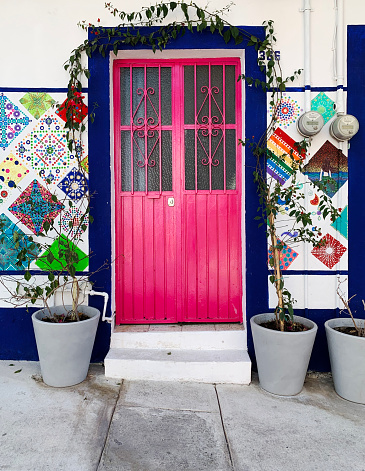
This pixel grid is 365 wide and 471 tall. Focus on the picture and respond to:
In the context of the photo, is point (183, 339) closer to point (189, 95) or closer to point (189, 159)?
point (189, 159)

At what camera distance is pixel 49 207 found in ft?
11.4

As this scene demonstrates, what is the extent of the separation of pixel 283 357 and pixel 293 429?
20.8 inches

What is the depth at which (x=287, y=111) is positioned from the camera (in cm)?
340

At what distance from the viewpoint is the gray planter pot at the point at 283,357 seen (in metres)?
2.90

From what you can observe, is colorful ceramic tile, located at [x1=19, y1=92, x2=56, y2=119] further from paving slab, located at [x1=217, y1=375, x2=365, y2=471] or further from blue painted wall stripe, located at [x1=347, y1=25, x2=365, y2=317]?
paving slab, located at [x1=217, y1=375, x2=365, y2=471]

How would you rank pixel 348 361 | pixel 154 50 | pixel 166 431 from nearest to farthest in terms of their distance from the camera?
pixel 166 431 < pixel 348 361 < pixel 154 50

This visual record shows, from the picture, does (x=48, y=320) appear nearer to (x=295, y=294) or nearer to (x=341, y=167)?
(x=295, y=294)

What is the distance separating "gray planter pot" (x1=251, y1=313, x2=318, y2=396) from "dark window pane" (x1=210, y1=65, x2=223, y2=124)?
2.00m

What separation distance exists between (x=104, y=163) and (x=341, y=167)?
7.12 feet

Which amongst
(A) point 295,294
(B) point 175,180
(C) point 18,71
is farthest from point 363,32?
(C) point 18,71

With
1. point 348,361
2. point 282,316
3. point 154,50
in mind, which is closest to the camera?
point 348,361

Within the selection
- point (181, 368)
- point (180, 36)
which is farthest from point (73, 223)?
point (180, 36)

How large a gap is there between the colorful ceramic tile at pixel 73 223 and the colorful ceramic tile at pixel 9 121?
2.79ft

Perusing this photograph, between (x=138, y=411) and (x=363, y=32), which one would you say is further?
(x=363, y=32)
